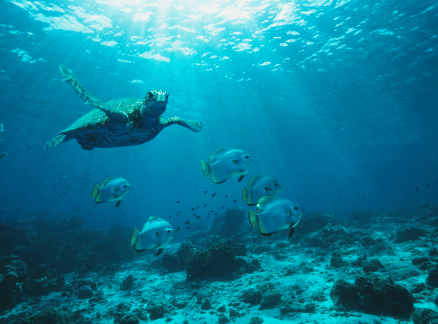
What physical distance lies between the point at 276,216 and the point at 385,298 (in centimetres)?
470

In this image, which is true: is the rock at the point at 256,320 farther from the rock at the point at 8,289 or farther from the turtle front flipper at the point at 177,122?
the rock at the point at 8,289

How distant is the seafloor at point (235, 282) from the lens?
17.8 ft

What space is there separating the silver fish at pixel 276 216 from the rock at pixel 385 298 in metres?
4.27

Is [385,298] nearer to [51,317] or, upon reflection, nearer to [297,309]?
[297,309]

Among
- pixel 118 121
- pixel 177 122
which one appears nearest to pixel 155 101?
pixel 118 121

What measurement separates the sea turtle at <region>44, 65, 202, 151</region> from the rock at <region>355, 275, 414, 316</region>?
22.5ft

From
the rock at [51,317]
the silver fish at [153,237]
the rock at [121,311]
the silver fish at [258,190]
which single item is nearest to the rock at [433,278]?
the silver fish at [258,190]

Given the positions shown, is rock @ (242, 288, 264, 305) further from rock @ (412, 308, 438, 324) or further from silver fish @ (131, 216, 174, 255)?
silver fish @ (131, 216, 174, 255)

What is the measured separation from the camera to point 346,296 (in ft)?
18.0

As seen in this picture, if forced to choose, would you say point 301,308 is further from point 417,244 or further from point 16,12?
point 16,12

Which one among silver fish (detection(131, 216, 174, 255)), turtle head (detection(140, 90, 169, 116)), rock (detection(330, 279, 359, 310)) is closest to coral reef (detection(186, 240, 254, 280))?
rock (detection(330, 279, 359, 310))

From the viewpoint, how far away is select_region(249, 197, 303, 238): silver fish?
2932 mm

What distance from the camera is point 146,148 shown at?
138 ft

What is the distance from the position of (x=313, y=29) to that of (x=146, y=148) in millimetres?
35378
